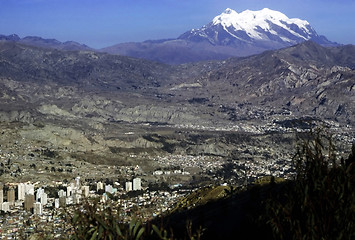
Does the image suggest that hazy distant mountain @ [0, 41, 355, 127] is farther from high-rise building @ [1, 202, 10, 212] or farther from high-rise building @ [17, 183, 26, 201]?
high-rise building @ [1, 202, 10, 212]

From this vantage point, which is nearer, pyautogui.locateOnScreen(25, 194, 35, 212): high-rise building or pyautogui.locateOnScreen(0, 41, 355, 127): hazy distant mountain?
pyautogui.locateOnScreen(25, 194, 35, 212): high-rise building

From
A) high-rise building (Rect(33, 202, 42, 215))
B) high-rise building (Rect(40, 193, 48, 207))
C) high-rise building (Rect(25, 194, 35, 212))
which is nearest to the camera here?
high-rise building (Rect(33, 202, 42, 215))

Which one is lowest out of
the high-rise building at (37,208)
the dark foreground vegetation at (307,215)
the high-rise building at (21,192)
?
the high-rise building at (21,192)

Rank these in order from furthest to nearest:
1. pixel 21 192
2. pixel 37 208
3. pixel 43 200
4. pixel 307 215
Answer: pixel 21 192 → pixel 43 200 → pixel 37 208 → pixel 307 215

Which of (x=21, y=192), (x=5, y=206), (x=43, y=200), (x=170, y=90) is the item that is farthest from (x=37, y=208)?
(x=170, y=90)

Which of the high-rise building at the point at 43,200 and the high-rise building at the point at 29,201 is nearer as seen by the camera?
the high-rise building at the point at 29,201

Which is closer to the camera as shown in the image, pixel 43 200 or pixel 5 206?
pixel 5 206

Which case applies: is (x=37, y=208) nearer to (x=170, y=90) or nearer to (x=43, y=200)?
(x=43, y=200)

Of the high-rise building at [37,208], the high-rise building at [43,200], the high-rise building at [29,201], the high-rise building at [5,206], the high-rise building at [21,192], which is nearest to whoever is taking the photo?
the high-rise building at [37,208]

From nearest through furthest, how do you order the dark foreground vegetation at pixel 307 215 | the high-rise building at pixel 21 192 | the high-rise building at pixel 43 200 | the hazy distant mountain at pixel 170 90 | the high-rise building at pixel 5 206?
the dark foreground vegetation at pixel 307 215 < the high-rise building at pixel 5 206 < the high-rise building at pixel 43 200 < the high-rise building at pixel 21 192 < the hazy distant mountain at pixel 170 90

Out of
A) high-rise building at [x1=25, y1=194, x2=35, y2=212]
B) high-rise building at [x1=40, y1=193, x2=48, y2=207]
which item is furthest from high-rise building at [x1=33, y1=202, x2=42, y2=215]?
high-rise building at [x1=40, y1=193, x2=48, y2=207]

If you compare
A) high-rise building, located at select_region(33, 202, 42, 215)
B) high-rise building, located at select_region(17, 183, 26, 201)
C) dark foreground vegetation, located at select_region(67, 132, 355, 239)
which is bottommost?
high-rise building, located at select_region(17, 183, 26, 201)

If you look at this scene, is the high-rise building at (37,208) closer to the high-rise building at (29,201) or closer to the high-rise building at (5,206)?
the high-rise building at (29,201)

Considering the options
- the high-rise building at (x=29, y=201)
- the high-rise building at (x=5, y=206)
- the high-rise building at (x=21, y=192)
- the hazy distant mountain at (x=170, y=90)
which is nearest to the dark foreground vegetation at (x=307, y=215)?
the high-rise building at (x=5, y=206)
